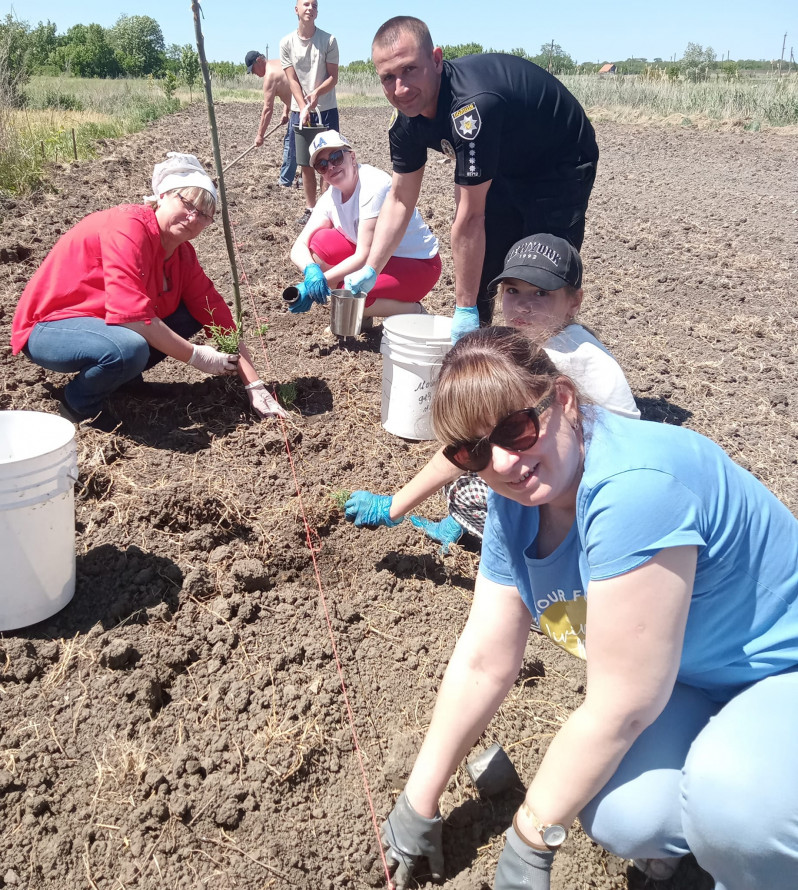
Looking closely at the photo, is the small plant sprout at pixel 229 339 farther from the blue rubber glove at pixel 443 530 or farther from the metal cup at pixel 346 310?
the blue rubber glove at pixel 443 530

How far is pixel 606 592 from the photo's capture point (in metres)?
1.28

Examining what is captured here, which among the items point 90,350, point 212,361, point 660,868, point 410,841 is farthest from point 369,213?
point 660,868

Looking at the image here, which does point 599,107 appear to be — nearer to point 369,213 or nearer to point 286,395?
point 369,213

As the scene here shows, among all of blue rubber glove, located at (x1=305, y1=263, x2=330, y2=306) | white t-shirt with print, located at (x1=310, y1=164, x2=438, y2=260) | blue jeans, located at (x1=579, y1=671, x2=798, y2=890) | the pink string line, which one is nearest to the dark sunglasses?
blue jeans, located at (x1=579, y1=671, x2=798, y2=890)

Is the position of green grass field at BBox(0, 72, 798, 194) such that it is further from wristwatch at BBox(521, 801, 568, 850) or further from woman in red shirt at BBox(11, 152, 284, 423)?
wristwatch at BBox(521, 801, 568, 850)

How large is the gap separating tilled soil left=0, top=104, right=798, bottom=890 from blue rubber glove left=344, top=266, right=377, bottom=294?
0.54 m

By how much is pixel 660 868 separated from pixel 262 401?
239cm

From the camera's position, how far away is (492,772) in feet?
6.22

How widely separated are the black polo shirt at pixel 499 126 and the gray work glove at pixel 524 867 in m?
2.33

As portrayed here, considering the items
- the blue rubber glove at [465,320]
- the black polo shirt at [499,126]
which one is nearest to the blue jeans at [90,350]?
the blue rubber glove at [465,320]

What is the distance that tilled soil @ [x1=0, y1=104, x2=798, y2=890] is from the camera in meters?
1.81

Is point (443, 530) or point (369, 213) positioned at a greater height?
point (369, 213)

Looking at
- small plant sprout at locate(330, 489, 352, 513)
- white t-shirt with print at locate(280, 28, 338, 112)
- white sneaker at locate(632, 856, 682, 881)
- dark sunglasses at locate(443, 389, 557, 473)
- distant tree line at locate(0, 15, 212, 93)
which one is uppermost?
distant tree line at locate(0, 15, 212, 93)

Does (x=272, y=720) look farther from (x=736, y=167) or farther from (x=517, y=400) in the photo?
(x=736, y=167)
